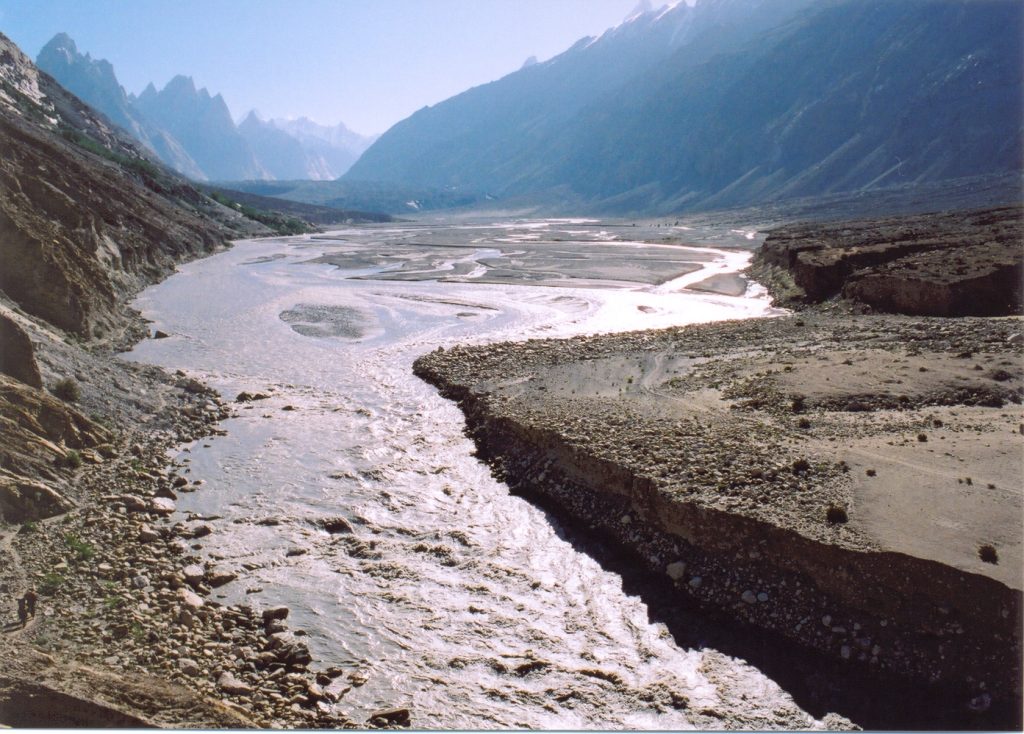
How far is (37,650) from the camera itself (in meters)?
6.96

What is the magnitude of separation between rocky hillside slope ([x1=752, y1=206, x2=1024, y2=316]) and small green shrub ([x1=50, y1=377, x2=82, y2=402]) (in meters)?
24.4

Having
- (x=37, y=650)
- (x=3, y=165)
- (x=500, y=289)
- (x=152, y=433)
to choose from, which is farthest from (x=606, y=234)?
(x=37, y=650)

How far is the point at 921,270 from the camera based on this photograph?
25.8 m

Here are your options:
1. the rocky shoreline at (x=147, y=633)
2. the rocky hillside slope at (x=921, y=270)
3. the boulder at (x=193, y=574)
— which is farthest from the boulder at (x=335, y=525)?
the rocky hillside slope at (x=921, y=270)

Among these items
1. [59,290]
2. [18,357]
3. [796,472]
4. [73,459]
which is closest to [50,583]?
[73,459]

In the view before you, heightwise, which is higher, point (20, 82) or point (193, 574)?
point (20, 82)

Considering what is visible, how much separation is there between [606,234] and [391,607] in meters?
78.2

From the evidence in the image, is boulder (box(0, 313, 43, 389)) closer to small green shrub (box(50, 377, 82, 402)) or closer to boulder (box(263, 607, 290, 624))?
small green shrub (box(50, 377, 82, 402))

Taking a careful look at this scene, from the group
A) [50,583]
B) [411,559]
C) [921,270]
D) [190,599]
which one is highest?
[921,270]

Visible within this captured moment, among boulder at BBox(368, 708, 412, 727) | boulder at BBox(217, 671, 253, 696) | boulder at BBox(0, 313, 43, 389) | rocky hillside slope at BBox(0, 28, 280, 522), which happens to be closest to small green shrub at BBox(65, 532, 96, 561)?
rocky hillside slope at BBox(0, 28, 280, 522)

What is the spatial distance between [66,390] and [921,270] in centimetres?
2679

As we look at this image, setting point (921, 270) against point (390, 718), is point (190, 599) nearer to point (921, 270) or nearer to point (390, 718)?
point (390, 718)

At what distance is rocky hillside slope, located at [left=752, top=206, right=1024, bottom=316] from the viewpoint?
75.5ft

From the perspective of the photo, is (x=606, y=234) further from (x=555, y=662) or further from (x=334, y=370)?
(x=555, y=662)
